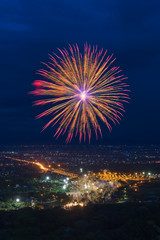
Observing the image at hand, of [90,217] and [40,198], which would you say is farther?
[40,198]

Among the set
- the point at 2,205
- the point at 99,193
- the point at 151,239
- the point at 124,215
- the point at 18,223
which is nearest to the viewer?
the point at 151,239

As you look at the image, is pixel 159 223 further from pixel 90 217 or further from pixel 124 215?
pixel 90 217

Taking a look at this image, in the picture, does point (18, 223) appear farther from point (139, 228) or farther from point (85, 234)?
point (139, 228)

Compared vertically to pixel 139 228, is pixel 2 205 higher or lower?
lower

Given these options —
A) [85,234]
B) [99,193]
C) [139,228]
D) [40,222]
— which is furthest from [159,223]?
[99,193]

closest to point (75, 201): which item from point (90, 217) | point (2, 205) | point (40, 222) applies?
point (2, 205)

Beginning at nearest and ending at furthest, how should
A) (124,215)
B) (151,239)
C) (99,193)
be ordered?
(151,239), (124,215), (99,193)
